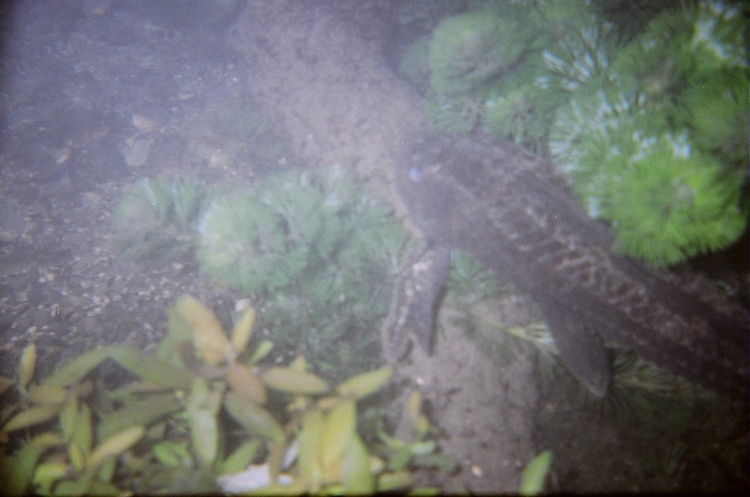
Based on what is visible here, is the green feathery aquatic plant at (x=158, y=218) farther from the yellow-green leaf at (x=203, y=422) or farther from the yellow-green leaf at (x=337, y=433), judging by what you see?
the yellow-green leaf at (x=337, y=433)

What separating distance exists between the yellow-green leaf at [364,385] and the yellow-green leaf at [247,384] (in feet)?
2.11

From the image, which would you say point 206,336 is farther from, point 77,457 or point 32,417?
point 32,417

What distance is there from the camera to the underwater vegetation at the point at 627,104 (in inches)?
116

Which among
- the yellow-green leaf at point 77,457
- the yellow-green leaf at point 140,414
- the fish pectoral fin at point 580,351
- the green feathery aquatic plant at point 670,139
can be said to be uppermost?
the green feathery aquatic plant at point 670,139

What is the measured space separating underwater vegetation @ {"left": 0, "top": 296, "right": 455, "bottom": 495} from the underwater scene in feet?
0.07

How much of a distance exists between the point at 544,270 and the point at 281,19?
17.8ft

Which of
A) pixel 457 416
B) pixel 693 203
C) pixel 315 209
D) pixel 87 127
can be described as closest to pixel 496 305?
pixel 457 416

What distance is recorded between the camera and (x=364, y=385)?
3.16 meters

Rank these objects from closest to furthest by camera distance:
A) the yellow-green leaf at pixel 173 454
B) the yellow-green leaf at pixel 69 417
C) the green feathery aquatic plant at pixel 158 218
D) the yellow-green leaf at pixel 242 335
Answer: the yellow-green leaf at pixel 173 454 < the yellow-green leaf at pixel 69 417 < the yellow-green leaf at pixel 242 335 < the green feathery aquatic plant at pixel 158 218

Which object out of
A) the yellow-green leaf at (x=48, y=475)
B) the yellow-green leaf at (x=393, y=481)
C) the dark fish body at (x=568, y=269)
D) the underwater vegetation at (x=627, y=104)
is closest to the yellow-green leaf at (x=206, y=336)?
the yellow-green leaf at (x=48, y=475)

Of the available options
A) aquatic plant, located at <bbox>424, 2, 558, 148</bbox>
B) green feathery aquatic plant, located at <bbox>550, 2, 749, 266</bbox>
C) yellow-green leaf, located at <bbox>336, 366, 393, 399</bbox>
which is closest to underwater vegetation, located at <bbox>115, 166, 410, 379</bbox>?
yellow-green leaf, located at <bbox>336, 366, 393, 399</bbox>

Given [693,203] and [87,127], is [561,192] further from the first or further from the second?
[87,127]

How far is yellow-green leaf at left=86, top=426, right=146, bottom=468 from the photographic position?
2934mm

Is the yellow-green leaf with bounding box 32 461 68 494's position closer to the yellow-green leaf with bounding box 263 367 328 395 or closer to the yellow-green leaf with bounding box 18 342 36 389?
the yellow-green leaf with bounding box 18 342 36 389
